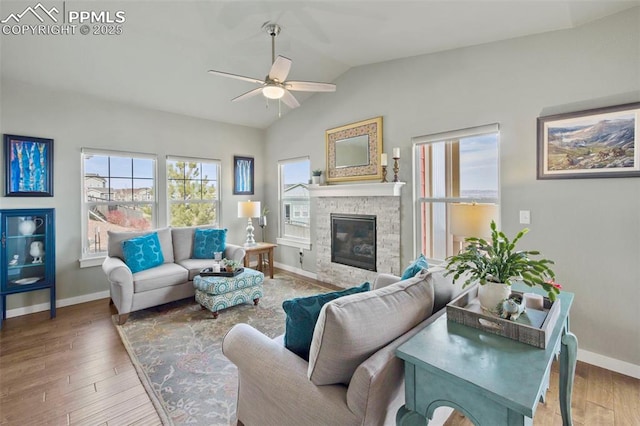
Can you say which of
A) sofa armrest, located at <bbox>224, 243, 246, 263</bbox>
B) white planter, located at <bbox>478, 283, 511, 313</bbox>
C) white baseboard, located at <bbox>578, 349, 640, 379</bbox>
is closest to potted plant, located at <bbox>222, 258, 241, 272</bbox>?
sofa armrest, located at <bbox>224, 243, 246, 263</bbox>

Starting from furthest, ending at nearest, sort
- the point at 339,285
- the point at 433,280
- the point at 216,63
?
the point at 339,285
the point at 216,63
the point at 433,280

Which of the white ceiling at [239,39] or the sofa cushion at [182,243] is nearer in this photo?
the white ceiling at [239,39]

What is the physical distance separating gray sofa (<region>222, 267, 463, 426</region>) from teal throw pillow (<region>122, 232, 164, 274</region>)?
8.64ft

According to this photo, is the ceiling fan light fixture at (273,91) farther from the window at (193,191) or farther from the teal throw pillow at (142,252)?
the window at (193,191)

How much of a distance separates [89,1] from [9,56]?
1371 millimetres

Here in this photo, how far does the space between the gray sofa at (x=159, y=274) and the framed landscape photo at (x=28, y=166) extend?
37.5 inches

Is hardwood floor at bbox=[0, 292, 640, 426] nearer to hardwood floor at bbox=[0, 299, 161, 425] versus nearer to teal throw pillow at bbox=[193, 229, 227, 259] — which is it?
hardwood floor at bbox=[0, 299, 161, 425]

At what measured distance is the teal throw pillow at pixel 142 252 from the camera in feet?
11.3

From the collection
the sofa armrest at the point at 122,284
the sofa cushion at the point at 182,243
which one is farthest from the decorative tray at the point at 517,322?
the sofa cushion at the point at 182,243

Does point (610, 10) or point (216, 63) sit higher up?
point (216, 63)

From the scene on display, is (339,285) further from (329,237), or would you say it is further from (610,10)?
(610,10)

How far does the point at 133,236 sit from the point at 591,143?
498cm

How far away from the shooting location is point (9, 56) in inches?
117

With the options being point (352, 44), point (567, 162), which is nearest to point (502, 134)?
point (567, 162)
